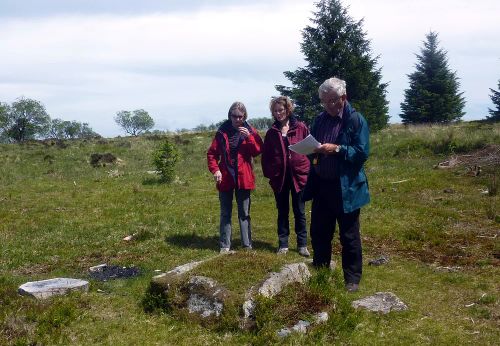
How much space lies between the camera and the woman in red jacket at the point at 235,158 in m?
8.63

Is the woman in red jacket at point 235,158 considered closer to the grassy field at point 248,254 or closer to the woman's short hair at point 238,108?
the woman's short hair at point 238,108

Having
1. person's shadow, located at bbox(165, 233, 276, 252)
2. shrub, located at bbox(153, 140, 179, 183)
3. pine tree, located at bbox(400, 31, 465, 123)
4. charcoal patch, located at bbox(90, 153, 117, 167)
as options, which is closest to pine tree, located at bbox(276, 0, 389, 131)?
pine tree, located at bbox(400, 31, 465, 123)

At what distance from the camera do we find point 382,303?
6.40 metres

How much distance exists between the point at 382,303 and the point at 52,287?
13.8ft

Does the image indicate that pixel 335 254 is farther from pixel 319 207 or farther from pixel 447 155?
pixel 447 155

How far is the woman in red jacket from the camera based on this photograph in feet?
28.3

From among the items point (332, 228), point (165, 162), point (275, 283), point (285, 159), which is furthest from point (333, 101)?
point (165, 162)

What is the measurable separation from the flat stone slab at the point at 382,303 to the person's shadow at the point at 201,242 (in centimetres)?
301

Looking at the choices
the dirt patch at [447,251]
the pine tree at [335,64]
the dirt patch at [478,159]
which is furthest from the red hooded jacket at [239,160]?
the pine tree at [335,64]

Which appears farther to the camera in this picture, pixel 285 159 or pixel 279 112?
pixel 285 159

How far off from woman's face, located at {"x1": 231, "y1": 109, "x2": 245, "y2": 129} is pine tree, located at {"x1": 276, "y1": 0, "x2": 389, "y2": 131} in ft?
98.3

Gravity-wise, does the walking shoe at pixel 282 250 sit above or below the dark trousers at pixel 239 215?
below

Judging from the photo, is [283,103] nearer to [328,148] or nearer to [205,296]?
[328,148]

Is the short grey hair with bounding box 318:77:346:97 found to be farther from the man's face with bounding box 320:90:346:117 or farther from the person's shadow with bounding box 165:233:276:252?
the person's shadow with bounding box 165:233:276:252
